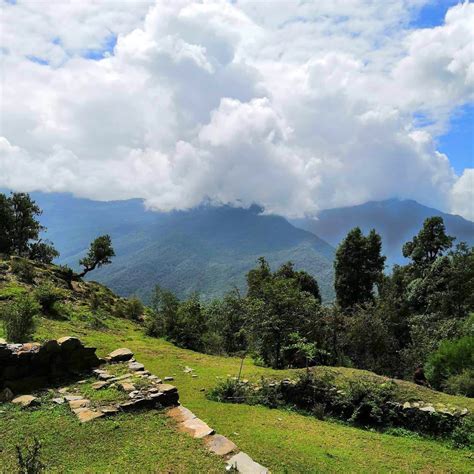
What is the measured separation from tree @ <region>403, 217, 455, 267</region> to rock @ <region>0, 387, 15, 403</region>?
1812 inches

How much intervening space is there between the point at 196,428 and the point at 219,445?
3.70ft

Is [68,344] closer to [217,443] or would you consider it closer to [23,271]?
[217,443]

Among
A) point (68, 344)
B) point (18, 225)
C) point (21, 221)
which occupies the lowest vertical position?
point (68, 344)

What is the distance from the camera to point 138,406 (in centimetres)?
1196

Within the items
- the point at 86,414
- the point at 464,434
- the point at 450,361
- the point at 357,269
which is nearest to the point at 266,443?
the point at 86,414

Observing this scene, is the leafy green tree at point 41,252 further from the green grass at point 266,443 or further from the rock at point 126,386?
the rock at point 126,386

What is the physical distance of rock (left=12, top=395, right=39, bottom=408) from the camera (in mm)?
12039

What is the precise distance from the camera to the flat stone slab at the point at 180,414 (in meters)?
11.4

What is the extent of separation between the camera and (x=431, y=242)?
4812cm

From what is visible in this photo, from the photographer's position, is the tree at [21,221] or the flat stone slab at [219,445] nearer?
the flat stone slab at [219,445]

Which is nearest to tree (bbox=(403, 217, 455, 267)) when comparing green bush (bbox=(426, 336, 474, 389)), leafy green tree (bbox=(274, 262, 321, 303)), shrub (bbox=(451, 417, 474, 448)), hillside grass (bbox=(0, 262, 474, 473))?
leafy green tree (bbox=(274, 262, 321, 303))

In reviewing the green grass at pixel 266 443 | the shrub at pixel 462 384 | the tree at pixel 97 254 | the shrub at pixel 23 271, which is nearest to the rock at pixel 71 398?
the green grass at pixel 266 443

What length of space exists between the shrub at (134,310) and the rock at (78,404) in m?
28.3

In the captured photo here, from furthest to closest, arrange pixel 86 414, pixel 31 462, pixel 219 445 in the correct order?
pixel 86 414, pixel 219 445, pixel 31 462
